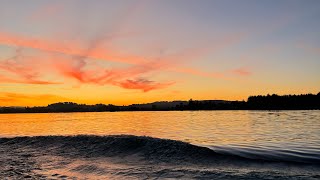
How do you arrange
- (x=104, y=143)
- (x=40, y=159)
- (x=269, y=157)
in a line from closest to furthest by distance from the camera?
(x=269, y=157) < (x=40, y=159) < (x=104, y=143)

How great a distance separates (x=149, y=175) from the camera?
14.1 metres

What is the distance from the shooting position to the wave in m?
18.2

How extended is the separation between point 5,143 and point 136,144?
48.4ft

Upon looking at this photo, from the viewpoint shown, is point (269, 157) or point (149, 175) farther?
point (269, 157)

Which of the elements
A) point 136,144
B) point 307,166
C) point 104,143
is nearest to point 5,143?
point 104,143

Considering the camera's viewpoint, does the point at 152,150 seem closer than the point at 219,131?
Yes

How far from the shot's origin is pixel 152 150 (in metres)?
21.7

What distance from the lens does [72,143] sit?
26.9 metres

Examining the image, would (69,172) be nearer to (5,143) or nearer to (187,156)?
(187,156)

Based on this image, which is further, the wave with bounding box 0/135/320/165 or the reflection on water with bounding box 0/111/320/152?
the reflection on water with bounding box 0/111/320/152

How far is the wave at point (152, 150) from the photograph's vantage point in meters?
18.2

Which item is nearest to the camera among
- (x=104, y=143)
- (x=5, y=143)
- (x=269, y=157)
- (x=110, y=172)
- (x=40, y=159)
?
(x=110, y=172)

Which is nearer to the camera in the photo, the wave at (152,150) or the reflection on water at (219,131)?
the wave at (152,150)

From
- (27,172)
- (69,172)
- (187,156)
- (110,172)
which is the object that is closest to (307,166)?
(187,156)
